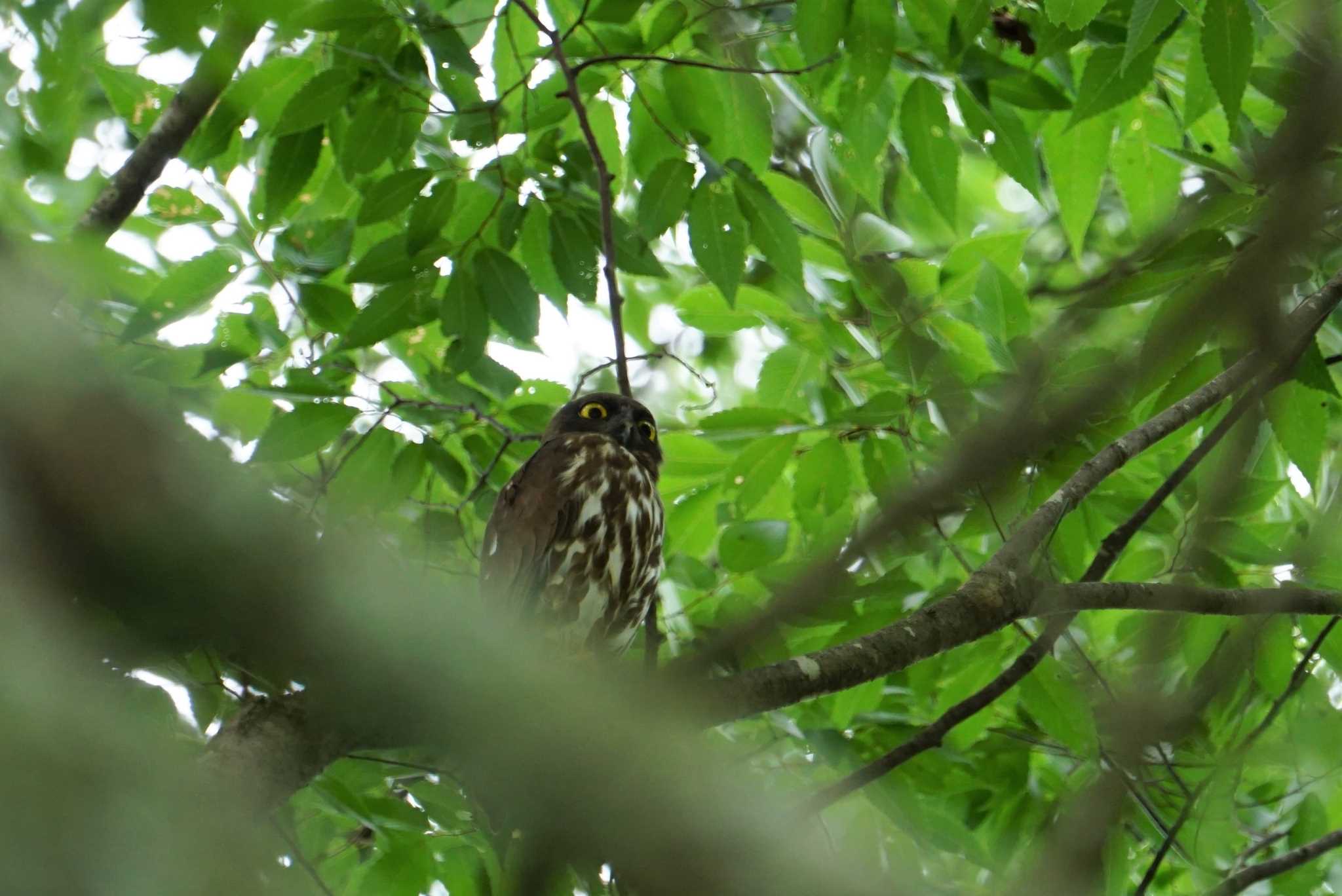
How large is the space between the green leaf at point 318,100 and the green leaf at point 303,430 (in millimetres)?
796

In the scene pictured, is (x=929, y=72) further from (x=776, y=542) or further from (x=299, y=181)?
(x=299, y=181)

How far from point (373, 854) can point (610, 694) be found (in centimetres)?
341

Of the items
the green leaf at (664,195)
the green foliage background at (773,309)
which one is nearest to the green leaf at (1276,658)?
the green foliage background at (773,309)

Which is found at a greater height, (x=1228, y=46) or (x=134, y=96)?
(x=1228, y=46)

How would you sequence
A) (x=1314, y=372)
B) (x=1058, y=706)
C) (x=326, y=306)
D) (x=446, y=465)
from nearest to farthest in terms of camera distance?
(x=1314, y=372)
(x=1058, y=706)
(x=446, y=465)
(x=326, y=306)

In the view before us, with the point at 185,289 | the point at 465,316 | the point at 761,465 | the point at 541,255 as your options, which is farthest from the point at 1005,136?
the point at 185,289

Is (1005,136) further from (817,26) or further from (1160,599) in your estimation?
(1160,599)

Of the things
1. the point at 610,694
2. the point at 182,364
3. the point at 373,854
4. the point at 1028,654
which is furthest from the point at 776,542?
the point at 610,694

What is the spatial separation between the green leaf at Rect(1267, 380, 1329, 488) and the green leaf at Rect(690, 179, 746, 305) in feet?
4.63

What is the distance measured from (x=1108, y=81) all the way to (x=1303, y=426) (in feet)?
3.34

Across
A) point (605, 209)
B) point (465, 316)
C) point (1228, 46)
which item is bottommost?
point (465, 316)

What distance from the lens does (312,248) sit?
12.9 ft

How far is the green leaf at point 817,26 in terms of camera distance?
3.03 m

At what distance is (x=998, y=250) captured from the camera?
378cm
